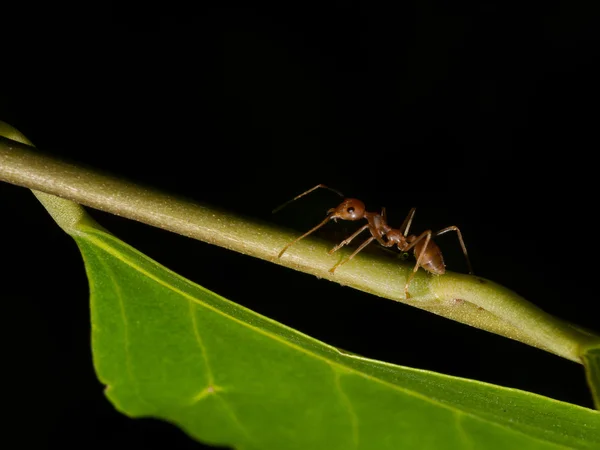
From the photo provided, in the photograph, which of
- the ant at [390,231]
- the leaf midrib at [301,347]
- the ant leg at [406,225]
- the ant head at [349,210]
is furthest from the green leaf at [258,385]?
the ant leg at [406,225]

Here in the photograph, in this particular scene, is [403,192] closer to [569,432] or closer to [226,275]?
[226,275]

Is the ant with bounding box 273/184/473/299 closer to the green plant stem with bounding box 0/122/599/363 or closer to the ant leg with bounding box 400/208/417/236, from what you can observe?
the ant leg with bounding box 400/208/417/236

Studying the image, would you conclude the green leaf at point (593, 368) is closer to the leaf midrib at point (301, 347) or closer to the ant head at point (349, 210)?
the leaf midrib at point (301, 347)

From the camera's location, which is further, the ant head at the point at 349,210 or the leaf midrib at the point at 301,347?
the ant head at the point at 349,210

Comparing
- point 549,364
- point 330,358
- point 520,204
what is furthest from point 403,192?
point 330,358

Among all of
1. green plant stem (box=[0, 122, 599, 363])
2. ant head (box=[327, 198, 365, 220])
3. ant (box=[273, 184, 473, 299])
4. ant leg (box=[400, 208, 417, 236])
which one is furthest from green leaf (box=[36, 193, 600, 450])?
ant leg (box=[400, 208, 417, 236])
